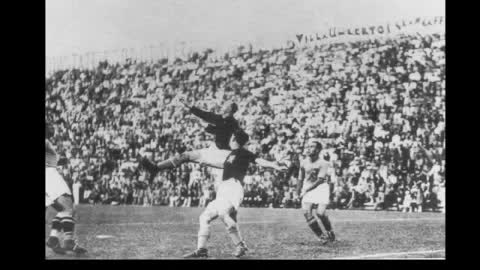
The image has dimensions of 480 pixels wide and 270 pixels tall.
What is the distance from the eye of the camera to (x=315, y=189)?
12.3 m

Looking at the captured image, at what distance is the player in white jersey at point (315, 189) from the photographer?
473 inches

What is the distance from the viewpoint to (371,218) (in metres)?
12.5

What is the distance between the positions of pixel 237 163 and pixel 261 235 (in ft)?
3.12

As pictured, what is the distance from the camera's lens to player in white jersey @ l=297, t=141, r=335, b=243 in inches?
473

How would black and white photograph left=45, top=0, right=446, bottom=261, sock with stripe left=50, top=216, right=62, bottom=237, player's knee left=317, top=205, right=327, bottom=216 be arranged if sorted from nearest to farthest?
sock with stripe left=50, top=216, right=62, bottom=237 < black and white photograph left=45, top=0, right=446, bottom=261 < player's knee left=317, top=205, right=327, bottom=216

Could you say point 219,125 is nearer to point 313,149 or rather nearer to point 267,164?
point 267,164

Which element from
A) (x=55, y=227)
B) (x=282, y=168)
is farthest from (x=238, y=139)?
(x=55, y=227)

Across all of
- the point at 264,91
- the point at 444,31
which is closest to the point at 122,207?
the point at 264,91

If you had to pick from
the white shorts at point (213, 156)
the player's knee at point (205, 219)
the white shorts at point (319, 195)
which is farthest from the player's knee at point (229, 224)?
the white shorts at point (319, 195)

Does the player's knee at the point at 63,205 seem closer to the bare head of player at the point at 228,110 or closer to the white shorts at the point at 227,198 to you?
the white shorts at the point at 227,198

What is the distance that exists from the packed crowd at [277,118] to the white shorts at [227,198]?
362 mm

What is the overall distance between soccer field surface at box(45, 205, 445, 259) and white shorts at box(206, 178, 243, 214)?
23 centimetres

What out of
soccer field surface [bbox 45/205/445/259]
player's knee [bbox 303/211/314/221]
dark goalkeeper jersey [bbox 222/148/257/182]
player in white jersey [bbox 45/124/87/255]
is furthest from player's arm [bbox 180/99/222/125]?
player in white jersey [bbox 45/124/87/255]

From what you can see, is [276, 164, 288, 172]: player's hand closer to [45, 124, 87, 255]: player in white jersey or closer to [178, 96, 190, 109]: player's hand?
[178, 96, 190, 109]: player's hand
